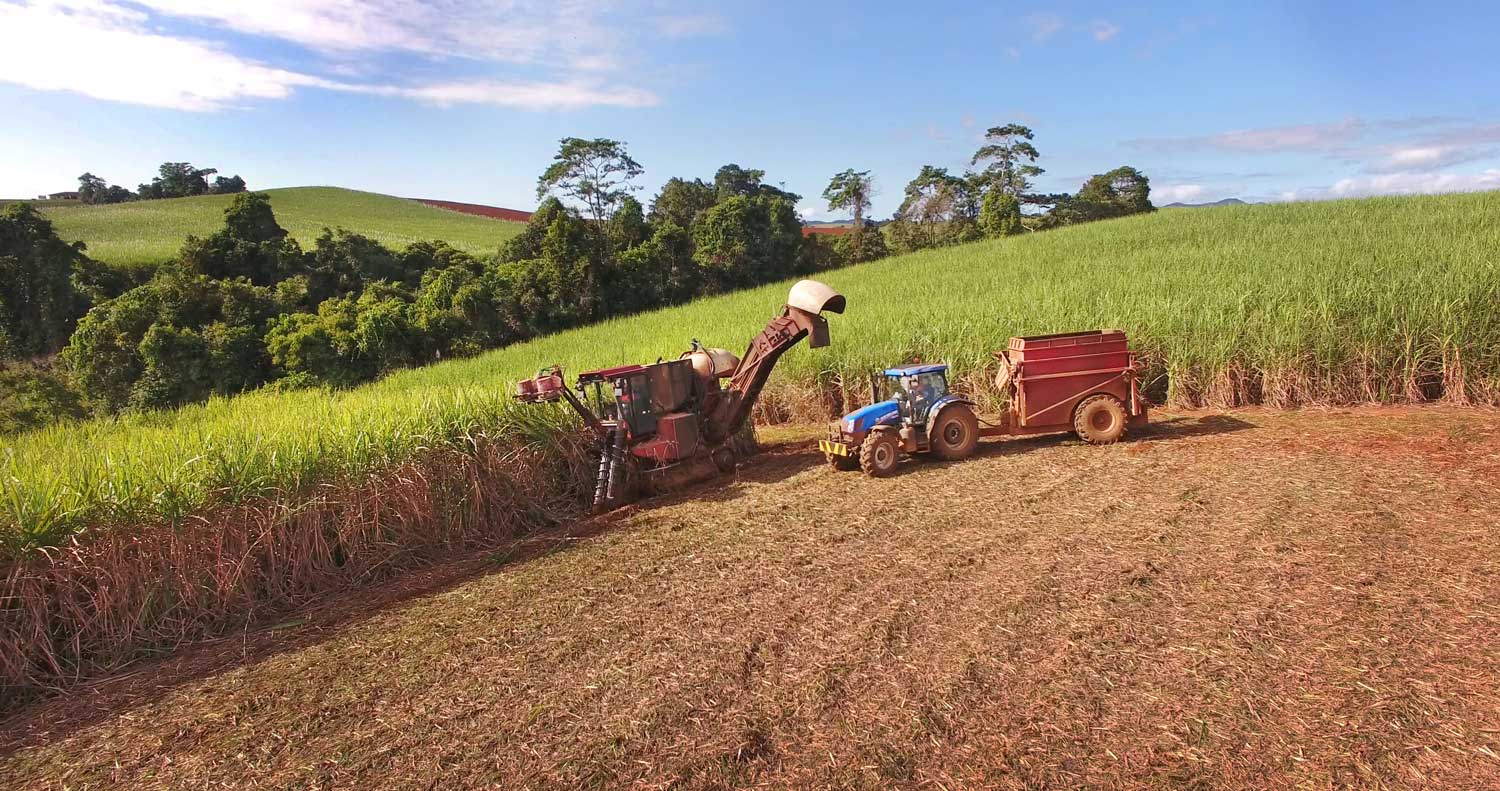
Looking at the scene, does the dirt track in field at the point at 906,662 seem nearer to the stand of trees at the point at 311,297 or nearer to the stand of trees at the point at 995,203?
the stand of trees at the point at 311,297

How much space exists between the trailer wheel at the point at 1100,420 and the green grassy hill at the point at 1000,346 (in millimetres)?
2004

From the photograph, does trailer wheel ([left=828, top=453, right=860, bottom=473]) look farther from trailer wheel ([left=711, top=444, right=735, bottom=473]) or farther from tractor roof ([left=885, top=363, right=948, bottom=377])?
trailer wheel ([left=711, top=444, right=735, bottom=473])

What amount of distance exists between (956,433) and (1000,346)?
2900 millimetres

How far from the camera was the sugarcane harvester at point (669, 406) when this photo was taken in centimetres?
686

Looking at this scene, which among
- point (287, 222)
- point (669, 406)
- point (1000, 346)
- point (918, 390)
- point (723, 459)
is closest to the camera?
point (669, 406)

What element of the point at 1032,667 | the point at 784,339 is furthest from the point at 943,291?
the point at 1032,667

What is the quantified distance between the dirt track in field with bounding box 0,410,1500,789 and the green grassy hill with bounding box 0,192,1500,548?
1.23 metres

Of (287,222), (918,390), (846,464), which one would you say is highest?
(287,222)

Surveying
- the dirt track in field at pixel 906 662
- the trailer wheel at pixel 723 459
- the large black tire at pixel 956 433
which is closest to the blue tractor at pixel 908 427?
the large black tire at pixel 956 433

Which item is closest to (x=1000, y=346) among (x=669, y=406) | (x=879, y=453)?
(x=879, y=453)

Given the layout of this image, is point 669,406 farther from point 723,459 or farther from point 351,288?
point 351,288

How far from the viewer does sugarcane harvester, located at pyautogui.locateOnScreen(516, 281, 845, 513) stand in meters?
6.86

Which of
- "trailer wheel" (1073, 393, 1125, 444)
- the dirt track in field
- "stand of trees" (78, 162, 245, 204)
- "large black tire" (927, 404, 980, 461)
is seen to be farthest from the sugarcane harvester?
"stand of trees" (78, 162, 245, 204)

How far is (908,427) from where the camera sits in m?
7.17
